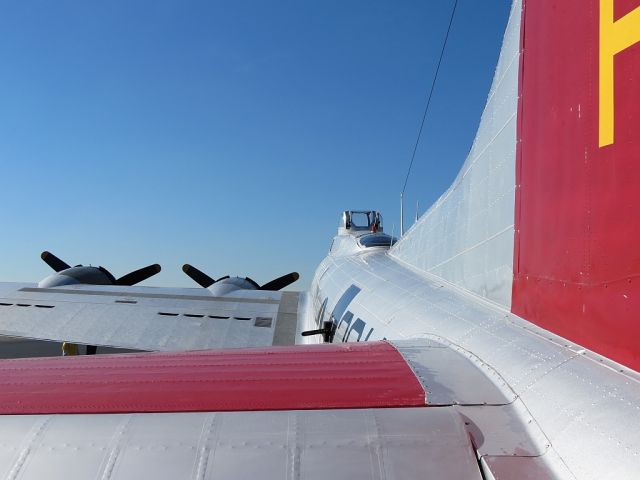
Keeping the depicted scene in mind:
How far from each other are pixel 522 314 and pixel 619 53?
178cm

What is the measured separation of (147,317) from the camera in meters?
13.9

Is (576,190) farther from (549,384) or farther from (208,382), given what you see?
(208,382)

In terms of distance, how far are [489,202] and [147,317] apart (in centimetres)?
1065

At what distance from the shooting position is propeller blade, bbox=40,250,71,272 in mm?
19156

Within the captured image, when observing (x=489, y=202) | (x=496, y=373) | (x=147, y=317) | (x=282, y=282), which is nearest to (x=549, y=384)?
(x=496, y=373)

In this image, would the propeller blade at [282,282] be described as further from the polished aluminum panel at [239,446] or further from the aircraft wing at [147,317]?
the polished aluminum panel at [239,446]

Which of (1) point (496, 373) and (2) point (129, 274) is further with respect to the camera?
(2) point (129, 274)

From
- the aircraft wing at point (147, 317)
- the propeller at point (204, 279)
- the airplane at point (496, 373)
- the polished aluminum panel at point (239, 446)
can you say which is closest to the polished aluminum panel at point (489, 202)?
the airplane at point (496, 373)

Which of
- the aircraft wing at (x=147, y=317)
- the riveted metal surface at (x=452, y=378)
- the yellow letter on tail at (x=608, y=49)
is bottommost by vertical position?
the aircraft wing at (x=147, y=317)

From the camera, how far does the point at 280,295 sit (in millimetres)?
16766

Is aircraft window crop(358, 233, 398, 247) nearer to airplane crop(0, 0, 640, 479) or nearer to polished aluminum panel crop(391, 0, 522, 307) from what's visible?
polished aluminum panel crop(391, 0, 522, 307)

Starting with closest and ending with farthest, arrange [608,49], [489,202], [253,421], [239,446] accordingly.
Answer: [239,446], [253,421], [608,49], [489,202]

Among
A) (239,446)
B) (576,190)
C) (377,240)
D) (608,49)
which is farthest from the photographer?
(377,240)

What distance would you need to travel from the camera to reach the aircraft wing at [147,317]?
42.2ft
